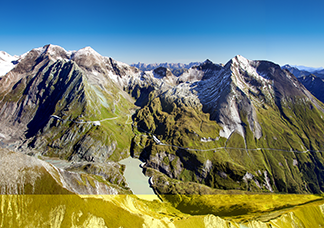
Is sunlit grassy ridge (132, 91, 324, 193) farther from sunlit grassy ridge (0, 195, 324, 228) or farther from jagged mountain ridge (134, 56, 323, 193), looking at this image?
sunlit grassy ridge (0, 195, 324, 228)

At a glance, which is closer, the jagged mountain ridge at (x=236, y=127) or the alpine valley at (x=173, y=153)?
the alpine valley at (x=173, y=153)

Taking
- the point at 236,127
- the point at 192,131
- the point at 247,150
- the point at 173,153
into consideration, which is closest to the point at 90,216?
the point at 173,153

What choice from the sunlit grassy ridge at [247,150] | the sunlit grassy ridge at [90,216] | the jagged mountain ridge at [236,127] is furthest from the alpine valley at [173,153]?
the jagged mountain ridge at [236,127]

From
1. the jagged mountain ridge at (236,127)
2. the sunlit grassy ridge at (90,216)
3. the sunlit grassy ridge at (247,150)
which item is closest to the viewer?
the sunlit grassy ridge at (90,216)

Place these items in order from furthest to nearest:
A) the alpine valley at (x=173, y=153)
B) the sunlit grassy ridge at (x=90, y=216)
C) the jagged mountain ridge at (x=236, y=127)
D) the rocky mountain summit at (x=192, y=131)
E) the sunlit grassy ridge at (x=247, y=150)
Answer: the jagged mountain ridge at (x=236, y=127) < the rocky mountain summit at (x=192, y=131) < the sunlit grassy ridge at (x=247, y=150) < the alpine valley at (x=173, y=153) < the sunlit grassy ridge at (x=90, y=216)

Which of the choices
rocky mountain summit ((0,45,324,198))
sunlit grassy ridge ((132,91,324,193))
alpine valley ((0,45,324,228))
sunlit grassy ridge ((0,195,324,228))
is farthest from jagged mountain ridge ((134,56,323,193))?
sunlit grassy ridge ((0,195,324,228))

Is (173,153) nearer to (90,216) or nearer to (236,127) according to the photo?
(236,127)

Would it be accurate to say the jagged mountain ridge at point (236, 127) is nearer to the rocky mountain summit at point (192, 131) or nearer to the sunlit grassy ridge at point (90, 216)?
the rocky mountain summit at point (192, 131)

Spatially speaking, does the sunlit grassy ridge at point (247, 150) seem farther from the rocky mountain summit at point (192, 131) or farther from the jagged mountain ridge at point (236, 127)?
the rocky mountain summit at point (192, 131)
